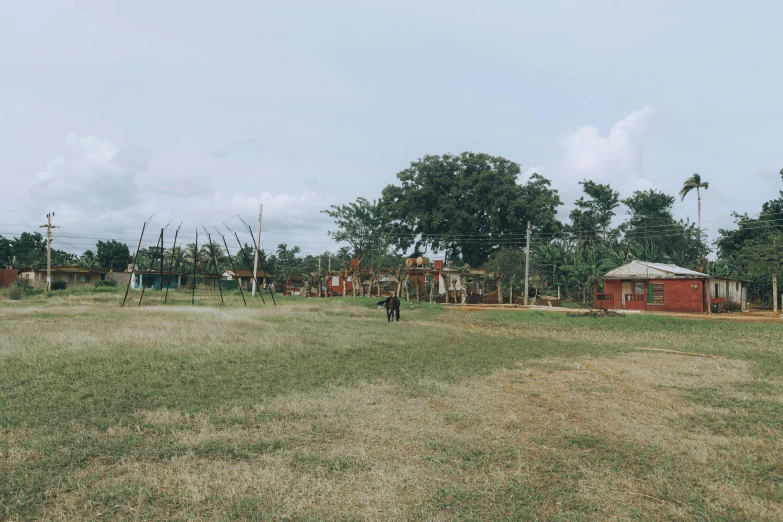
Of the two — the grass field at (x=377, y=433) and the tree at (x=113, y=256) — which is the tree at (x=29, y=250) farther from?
the grass field at (x=377, y=433)

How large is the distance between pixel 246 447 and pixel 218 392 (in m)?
3.02

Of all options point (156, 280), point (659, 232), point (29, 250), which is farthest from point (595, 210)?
point (29, 250)

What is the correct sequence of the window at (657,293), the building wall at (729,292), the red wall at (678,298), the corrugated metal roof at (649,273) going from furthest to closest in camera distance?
1. the window at (657,293)
2. the building wall at (729,292)
3. the corrugated metal roof at (649,273)
4. the red wall at (678,298)

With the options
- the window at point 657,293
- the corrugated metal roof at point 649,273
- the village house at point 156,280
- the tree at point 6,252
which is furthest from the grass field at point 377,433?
the tree at point 6,252

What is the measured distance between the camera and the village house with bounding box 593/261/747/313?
33.2 metres

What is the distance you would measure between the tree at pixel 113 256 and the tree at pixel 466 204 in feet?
147

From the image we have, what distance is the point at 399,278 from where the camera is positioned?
1628 inches

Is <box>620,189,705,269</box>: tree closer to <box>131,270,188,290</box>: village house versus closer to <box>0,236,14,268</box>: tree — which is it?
<box>131,270,188,290</box>: village house

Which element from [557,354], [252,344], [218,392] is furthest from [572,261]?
[218,392]

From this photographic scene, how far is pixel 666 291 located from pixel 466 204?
95.4 ft

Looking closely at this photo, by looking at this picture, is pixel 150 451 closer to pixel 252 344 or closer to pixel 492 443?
pixel 492 443

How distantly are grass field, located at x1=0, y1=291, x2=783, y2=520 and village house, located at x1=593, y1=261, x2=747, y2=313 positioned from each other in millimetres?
21520

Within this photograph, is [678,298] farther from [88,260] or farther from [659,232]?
[88,260]

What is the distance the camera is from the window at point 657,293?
34.9 metres
